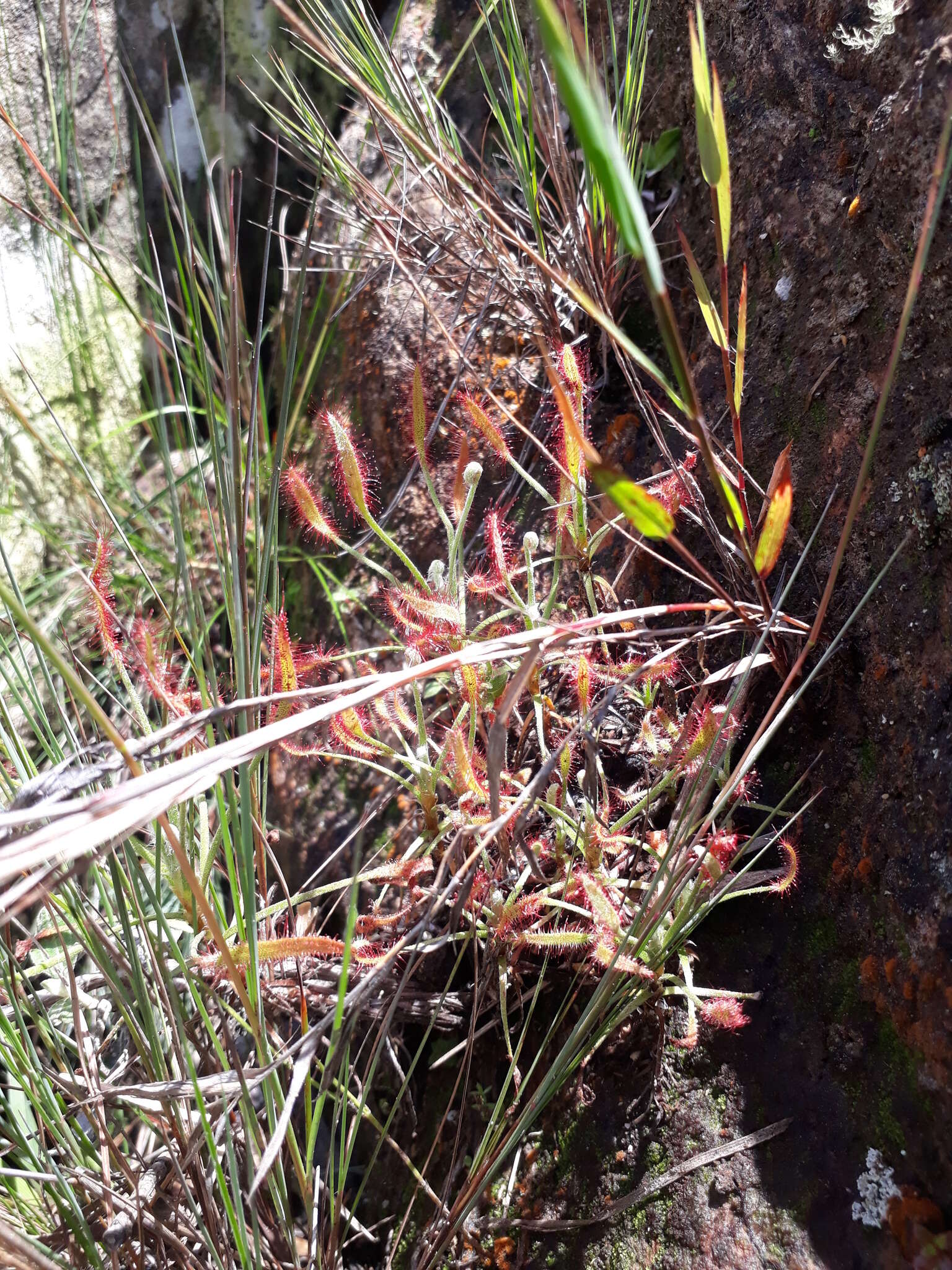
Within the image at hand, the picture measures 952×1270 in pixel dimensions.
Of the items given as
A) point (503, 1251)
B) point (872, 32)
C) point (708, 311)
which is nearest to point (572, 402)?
point (708, 311)

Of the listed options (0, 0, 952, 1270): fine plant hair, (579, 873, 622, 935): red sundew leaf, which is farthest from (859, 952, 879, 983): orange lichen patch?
(579, 873, 622, 935): red sundew leaf

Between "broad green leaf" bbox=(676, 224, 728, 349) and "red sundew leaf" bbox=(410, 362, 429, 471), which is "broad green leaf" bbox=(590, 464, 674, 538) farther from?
"red sundew leaf" bbox=(410, 362, 429, 471)

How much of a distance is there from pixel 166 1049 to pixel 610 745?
1.92 feet

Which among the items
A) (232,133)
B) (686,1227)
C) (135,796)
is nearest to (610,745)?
(686,1227)

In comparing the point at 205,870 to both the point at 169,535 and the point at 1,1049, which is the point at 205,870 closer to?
the point at 1,1049

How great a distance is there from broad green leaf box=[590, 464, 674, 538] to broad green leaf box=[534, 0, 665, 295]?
4.7 inches

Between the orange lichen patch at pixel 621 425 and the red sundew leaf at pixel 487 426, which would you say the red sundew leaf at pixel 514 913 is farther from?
the orange lichen patch at pixel 621 425

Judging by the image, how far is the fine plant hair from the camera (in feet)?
2.06

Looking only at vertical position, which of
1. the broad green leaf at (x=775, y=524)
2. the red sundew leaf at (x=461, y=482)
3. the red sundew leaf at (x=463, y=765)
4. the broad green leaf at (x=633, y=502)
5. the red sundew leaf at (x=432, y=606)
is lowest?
the red sundew leaf at (x=463, y=765)

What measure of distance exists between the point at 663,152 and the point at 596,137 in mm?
1016

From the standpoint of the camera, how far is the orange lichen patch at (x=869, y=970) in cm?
78

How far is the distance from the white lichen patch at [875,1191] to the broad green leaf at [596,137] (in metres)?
0.72

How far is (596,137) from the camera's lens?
1.32 ft

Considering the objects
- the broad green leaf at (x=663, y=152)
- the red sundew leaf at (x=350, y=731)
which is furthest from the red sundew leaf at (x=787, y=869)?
the broad green leaf at (x=663, y=152)
